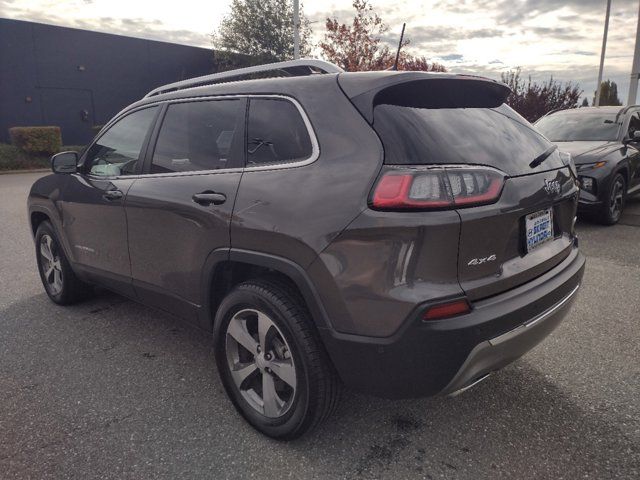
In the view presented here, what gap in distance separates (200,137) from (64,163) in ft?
5.15

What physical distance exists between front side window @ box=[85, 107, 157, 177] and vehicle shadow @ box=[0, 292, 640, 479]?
4.23 feet

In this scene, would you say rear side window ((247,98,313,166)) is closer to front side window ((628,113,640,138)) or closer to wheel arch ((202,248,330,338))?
wheel arch ((202,248,330,338))

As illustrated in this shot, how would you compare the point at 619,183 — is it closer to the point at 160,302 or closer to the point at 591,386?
the point at 591,386

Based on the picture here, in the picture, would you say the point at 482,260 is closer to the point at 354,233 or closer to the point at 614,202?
the point at 354,233

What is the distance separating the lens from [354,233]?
77.5 inches

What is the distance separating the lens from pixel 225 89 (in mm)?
2797

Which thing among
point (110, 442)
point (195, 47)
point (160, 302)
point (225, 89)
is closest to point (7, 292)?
point (160, 302)

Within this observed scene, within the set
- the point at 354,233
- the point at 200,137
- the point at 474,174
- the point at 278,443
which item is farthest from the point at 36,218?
the point at 474,174

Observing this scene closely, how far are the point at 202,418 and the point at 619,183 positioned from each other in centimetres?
674

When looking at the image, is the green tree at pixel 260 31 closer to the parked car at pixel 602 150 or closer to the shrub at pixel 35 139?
the shrub at pixel 35 139


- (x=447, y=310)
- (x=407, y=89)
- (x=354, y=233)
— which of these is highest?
(x=407, y=89)

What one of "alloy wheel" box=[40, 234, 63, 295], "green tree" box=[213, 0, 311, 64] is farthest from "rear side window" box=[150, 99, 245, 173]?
"green tree" box=[213, 0, 311, 64]

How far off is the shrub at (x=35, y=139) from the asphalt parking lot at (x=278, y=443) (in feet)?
58.2

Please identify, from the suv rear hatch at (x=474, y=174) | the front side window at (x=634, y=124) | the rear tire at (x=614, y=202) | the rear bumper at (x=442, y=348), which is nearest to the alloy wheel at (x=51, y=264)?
the rear bumper at (x=442, y=348)
